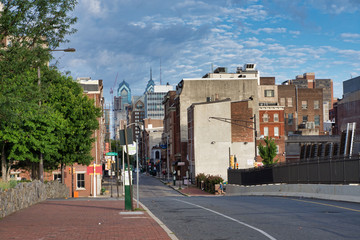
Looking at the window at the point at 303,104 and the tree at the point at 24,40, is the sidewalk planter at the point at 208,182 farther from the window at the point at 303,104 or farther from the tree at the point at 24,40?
the window at the point at 303,104

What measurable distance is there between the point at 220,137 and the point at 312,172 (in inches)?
1875

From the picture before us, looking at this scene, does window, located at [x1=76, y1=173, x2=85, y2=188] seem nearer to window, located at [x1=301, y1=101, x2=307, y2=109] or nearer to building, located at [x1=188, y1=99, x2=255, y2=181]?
building, located at [x1=188, y1=99, x2=255, y2=181]

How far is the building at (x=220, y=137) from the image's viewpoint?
81.5 metres

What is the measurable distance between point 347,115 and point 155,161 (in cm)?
8839

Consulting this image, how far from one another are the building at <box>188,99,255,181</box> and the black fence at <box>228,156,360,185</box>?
91.7ft

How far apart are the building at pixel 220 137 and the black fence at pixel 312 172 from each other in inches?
1100

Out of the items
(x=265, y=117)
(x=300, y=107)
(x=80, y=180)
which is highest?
(x=300, y=107)

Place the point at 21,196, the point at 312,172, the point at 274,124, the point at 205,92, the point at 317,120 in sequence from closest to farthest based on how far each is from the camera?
the point at 21,196
the point at 312,172
the point at 274,124
the point at 205,92
the point at 317,120

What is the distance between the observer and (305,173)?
117 feet

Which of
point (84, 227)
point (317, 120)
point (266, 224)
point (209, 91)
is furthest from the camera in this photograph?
point (317, 120)

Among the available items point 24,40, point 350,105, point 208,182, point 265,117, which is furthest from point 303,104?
point 24,40

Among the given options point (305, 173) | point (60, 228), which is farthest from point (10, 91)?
point (305, 173)

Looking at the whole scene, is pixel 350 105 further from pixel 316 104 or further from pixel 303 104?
pixel 316 104

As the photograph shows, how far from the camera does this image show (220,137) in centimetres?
8181
